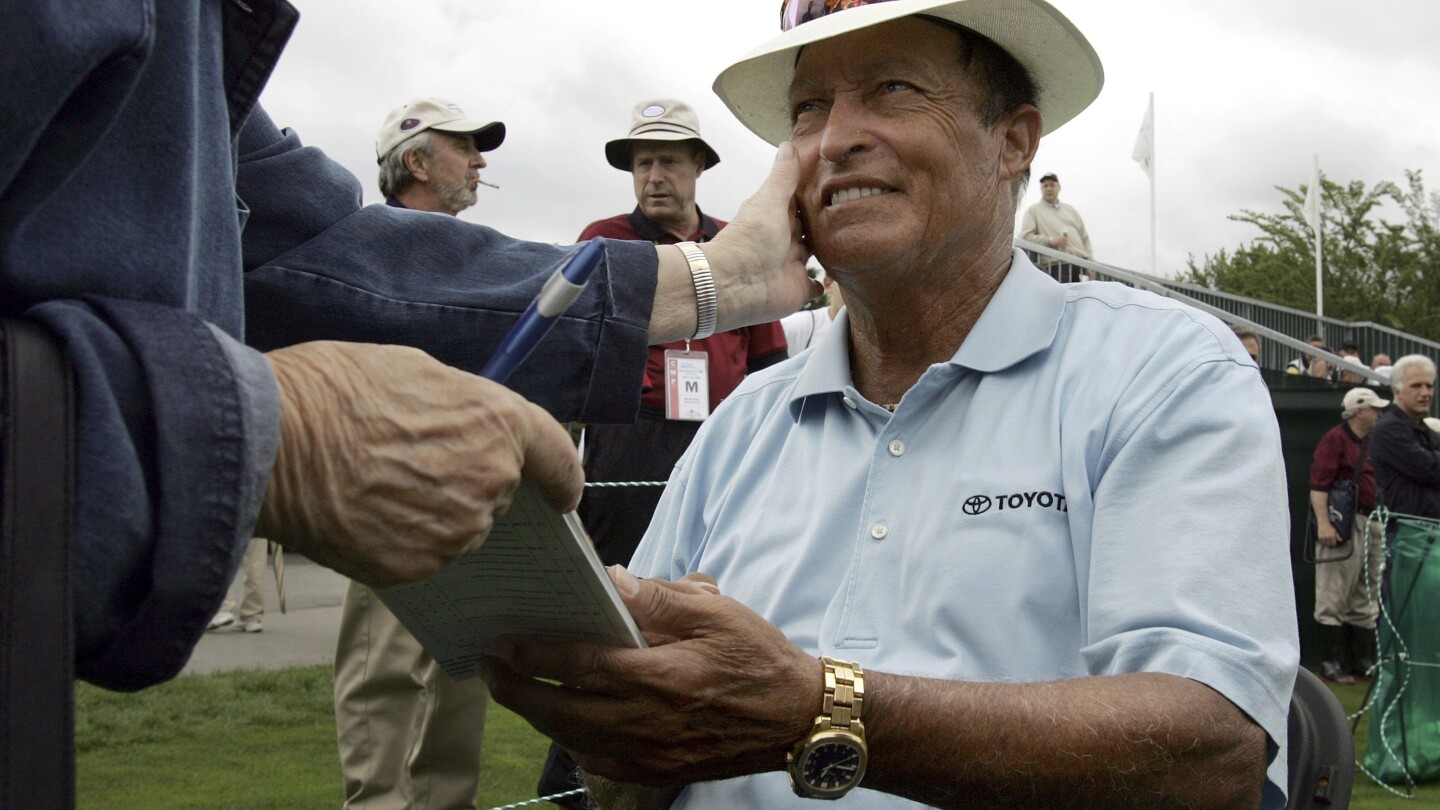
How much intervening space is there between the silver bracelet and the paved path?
5282mm

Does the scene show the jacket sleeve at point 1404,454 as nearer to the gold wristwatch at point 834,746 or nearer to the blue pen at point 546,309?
the gold wristwatch at point 834,746

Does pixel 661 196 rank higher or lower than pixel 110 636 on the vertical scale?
higher

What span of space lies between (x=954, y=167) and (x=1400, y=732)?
5523 millimetres

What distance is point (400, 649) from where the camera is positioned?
13.8ft

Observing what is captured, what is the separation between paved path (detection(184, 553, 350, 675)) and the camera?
8.04 m

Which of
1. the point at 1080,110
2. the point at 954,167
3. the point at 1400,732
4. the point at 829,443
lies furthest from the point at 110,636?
the point at 1400,732

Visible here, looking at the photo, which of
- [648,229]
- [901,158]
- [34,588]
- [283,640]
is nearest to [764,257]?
[901,158]

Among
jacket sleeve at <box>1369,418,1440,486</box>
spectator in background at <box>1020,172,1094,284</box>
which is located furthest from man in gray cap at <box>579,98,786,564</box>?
spectator in background at <box>1020,172,1094,284</box>

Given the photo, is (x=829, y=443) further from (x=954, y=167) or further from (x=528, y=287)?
(x=528, y=287)

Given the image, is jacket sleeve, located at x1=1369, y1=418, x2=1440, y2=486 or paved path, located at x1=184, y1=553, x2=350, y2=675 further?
jacket sleeve, located at x1=1369, y1=418, x2=1440, y2=486

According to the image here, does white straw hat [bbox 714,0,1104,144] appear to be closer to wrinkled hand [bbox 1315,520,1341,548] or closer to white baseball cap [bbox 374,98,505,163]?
white baseball cap [bbox 374,98,505,163]

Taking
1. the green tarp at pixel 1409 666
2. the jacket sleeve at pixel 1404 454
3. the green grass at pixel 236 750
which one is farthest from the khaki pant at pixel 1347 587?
the green tarp at pixel 1409 666

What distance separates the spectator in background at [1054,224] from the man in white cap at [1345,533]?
5.05 metres

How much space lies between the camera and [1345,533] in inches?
366
